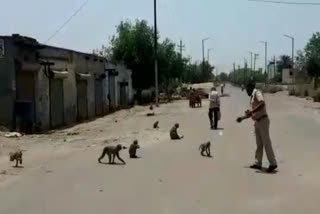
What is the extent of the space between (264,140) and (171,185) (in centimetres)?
Result: 276

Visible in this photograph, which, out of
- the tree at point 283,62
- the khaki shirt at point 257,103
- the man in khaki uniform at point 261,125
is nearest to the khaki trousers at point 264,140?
the man in khaki uniform at point 261,125

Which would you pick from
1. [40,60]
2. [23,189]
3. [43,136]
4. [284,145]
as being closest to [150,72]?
[40,60]

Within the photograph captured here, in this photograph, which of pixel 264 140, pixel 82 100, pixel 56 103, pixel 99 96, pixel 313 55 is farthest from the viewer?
pixel 313 55

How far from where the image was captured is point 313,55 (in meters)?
63.3

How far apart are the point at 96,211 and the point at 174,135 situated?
1292 centimetres

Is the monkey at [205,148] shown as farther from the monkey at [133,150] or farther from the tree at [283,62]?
the tree at [283,62]

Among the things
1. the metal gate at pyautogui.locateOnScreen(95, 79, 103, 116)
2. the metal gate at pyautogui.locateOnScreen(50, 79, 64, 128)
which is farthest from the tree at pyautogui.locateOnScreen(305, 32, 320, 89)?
the metal gate at pyautogui.locateOnScreen(50, 79, 64, 128)

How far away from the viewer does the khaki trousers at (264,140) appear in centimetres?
1346

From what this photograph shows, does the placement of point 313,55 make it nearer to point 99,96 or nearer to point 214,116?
point 99,96

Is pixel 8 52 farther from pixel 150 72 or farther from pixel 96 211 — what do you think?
pixel 150 72

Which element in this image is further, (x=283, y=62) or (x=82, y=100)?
(x=283, y=62)

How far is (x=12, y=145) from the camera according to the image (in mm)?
20438

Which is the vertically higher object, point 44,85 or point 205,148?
point 44,85

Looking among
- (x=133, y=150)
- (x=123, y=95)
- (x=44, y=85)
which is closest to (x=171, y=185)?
(x=133, y=150)
